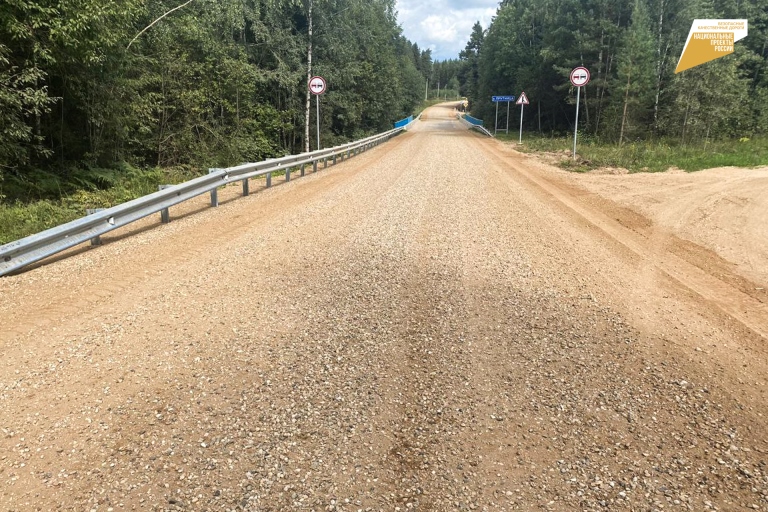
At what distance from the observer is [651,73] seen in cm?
2877

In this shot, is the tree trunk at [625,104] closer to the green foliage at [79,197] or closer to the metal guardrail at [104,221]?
the metal guardrail at [104,221]

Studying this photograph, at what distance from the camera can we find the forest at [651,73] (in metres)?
26.8

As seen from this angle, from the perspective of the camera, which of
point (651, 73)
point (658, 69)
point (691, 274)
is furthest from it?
point (658, 69)

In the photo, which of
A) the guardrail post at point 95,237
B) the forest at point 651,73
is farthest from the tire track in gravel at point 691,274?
the forest at point 651,73

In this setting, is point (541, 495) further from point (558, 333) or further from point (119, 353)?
point (119, 353)

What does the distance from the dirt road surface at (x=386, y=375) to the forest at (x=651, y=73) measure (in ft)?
77.0

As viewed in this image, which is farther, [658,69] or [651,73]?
[658,69]

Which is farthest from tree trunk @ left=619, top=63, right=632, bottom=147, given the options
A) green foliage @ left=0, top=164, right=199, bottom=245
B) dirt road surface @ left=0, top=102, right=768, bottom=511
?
green foliage @ left=0, top=164, right=199, bottom=245

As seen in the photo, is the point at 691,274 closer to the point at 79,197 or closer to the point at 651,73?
the point at 79,197

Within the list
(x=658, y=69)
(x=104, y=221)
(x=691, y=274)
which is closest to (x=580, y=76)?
(x=691, y=274)

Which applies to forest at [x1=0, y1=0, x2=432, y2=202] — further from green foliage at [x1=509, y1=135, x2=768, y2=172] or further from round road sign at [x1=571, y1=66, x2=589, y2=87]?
green foliage at [x1=509, y1=135, x2=768, y2=172]

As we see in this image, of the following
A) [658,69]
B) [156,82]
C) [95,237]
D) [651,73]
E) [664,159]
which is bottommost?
[95,237]

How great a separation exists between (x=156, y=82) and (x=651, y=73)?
87.9 feet

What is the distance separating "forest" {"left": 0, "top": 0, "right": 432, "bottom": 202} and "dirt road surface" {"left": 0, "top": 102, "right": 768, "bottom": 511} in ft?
17.8
